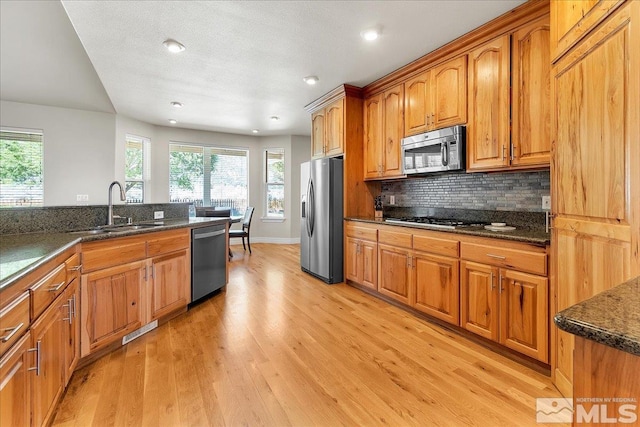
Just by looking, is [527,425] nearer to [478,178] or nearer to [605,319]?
[605,319]

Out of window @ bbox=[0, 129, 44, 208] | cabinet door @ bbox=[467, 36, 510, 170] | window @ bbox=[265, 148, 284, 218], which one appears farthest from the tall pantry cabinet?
window @ bbox=[0, 129, 44, 208]

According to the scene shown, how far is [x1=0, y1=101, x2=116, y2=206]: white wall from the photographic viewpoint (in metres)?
4.66

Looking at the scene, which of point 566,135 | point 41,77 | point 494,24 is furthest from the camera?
point 41,77

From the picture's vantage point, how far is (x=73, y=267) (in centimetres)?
173

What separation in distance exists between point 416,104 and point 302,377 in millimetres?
2782

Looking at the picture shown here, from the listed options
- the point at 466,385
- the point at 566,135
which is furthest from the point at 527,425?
the point at 566,135

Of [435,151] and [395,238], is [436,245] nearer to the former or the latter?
[395,238]

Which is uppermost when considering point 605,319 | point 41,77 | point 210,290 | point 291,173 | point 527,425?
point 41,77

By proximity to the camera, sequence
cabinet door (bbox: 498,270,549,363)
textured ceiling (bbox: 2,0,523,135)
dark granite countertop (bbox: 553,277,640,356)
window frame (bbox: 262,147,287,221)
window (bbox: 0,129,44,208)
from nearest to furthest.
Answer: dark granite countertop (bbox: 553,277,640,356), cabinet door (bbox: 498,270,549,363), textured ceiling (bbox: 2,0,523,135), window (bbox: 0,129,44,208), window frame (bbox: 262,147,287,221)

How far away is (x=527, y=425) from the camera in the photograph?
146 centimetres

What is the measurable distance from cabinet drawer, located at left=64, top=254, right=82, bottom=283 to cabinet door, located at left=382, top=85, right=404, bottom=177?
2940 mm

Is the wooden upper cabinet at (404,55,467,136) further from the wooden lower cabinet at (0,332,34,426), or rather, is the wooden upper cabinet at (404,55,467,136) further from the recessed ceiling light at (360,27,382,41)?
the wooden lower cabinet at (0,332,34,426)

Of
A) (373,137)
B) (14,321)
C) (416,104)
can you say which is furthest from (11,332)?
(373,137)

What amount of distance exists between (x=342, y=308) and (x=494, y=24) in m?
2.84
